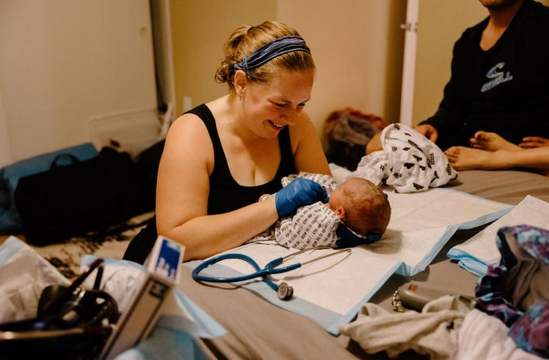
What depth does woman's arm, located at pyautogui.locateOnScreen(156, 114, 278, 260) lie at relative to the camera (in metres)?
1.22

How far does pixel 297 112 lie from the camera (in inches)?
53.7

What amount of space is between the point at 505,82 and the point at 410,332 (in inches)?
55.2

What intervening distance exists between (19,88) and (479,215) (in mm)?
2245

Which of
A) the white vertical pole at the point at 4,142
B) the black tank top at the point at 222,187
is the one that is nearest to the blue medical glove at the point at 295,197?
the black tank top at the point at 222,187

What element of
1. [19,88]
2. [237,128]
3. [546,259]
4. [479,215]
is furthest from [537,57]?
[19,88]

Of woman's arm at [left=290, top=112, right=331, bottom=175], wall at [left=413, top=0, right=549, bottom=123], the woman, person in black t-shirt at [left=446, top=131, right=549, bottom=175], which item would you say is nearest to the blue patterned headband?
the woman

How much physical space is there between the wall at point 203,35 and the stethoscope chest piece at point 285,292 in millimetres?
1752

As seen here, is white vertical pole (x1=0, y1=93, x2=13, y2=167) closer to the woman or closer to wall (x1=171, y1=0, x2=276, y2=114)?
wall (x1=171, y1=0, x2=276, y2=114)

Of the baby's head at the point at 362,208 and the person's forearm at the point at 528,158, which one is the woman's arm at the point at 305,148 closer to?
the baby's head at the point at 362,208

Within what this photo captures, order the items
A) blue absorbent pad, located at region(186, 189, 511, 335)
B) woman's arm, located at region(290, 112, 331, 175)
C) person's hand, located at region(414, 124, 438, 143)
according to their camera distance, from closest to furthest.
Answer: blue absorbent pad, located at region(186, 189, 511, 335) < woman's arm, located at region(290, 112, 331, 175) < person's hand, located at region(414, 124, 438, 143)

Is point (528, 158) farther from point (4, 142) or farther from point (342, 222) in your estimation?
point (4, 142)

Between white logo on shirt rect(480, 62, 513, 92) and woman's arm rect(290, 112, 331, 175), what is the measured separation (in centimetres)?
83

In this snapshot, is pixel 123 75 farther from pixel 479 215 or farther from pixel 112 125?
pixel 479 215

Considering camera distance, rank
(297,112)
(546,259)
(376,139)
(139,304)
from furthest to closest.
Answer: (376,139), (297,112), (546,259), (139,304)
